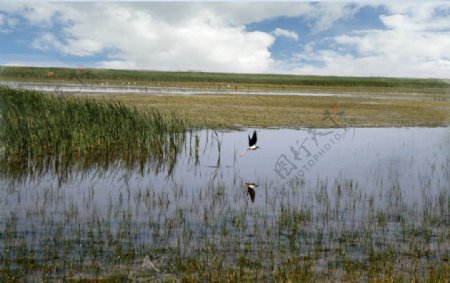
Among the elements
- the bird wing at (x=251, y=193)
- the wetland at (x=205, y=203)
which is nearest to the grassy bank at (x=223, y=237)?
the wetland at (x=205, y=203)

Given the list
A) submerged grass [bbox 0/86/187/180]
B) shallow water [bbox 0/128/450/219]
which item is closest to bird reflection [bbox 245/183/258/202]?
shallow water [bbox 0/128/450/219]

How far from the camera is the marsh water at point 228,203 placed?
302 inches

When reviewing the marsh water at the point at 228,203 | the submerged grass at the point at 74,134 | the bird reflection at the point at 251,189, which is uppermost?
the submerged grass at the point at 74,134

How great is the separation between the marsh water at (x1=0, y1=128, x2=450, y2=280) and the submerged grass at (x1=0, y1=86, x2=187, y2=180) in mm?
952

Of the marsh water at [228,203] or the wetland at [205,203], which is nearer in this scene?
the wetland at [205,203]

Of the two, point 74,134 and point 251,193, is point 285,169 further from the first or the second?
point 74,134

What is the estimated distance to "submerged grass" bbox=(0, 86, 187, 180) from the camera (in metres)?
14.4

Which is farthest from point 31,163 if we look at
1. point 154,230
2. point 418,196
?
point 418,196

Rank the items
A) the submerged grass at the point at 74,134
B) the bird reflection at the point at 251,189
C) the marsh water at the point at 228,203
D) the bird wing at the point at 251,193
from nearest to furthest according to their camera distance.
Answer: the marsh water at the point at 228,203, the bird wing at the point at 251,193, the bird reflection at the point at 251,189, the submerged grass at the point at 74,134

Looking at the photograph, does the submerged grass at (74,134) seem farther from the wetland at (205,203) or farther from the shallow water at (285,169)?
the shallow water at (285,169)

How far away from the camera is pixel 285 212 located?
30.3 feet

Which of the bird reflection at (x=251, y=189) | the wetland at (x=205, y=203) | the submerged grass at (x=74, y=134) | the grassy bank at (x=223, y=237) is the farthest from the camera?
the submerged grass at (x=74, y=134)

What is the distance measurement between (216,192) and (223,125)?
41.4ft

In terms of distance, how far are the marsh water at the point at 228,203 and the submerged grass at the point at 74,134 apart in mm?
952
